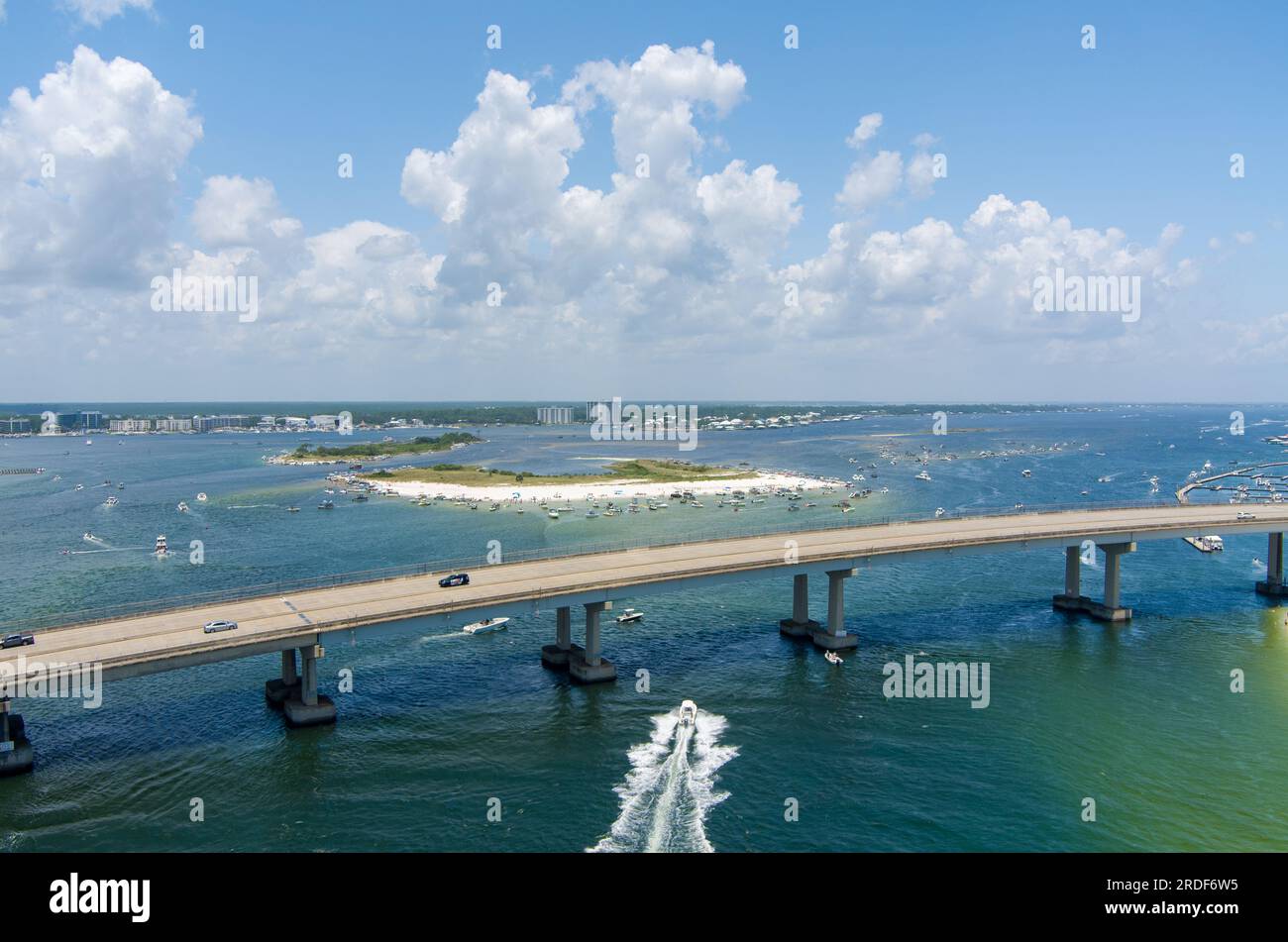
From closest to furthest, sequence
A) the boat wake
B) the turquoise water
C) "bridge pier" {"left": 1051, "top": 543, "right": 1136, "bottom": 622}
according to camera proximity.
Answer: the boat wake, the turquoise water, "bridge pier" {"left": 1051, "top": 543, "right": 1136, "bottom": 622}

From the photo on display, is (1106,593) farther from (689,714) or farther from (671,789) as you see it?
(671,789)

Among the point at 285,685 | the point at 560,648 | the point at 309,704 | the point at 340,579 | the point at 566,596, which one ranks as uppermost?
the point at 566,596

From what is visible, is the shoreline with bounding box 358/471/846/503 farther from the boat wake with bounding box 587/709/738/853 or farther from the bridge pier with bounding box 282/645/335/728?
the boat wake with bounding box 587/709/738/853

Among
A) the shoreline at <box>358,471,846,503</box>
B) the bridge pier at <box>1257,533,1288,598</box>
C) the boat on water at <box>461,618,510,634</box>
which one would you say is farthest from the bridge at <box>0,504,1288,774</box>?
the shoreline at <box>358,471,846,503</box>

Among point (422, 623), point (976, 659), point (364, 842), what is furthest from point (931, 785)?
point (422, 623)

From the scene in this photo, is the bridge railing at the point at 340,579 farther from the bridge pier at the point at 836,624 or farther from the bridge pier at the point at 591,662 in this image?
the bridge pier at the point at 836,624

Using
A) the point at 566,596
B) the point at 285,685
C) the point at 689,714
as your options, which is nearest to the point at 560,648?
the point at 566,596
